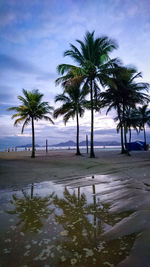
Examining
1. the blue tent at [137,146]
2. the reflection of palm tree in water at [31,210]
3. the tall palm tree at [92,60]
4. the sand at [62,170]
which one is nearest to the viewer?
the reflection of palm tree in water at [31,210]

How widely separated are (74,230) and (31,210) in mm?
1222

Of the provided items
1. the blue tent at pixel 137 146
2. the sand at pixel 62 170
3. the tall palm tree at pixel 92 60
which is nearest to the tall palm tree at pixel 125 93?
the tall palm tree at pixel 92 60

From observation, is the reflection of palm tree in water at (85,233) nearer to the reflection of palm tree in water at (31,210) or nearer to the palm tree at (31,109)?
the reflection of palm tree in water at (31,210)

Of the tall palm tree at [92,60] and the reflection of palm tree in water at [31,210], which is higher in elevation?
the tall palm tree at [92,60]

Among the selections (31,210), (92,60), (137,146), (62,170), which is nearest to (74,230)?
(31,210)

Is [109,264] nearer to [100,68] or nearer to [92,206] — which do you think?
[92,206]

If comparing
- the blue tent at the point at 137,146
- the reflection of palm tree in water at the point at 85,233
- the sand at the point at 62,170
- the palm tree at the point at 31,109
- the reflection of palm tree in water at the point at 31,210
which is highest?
the palm tree at the point at 31,109

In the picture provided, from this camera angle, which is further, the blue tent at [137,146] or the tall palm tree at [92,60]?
the blue tent at [137,146]

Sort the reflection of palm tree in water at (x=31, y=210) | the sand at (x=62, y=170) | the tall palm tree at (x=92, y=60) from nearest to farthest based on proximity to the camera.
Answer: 1. the reflection of palm tree in water at (x=31, y=210)
2. the sand at (x=62, y=170)
3. the tall palm tree at (x=92, y=60)

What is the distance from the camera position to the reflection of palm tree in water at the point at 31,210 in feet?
8.02

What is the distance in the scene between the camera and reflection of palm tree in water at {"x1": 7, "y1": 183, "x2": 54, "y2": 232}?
2443mm

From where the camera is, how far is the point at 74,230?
88.0 inches

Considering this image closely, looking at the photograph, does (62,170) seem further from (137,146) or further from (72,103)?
(137,146)

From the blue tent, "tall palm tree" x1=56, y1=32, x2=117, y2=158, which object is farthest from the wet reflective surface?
the blue tent
